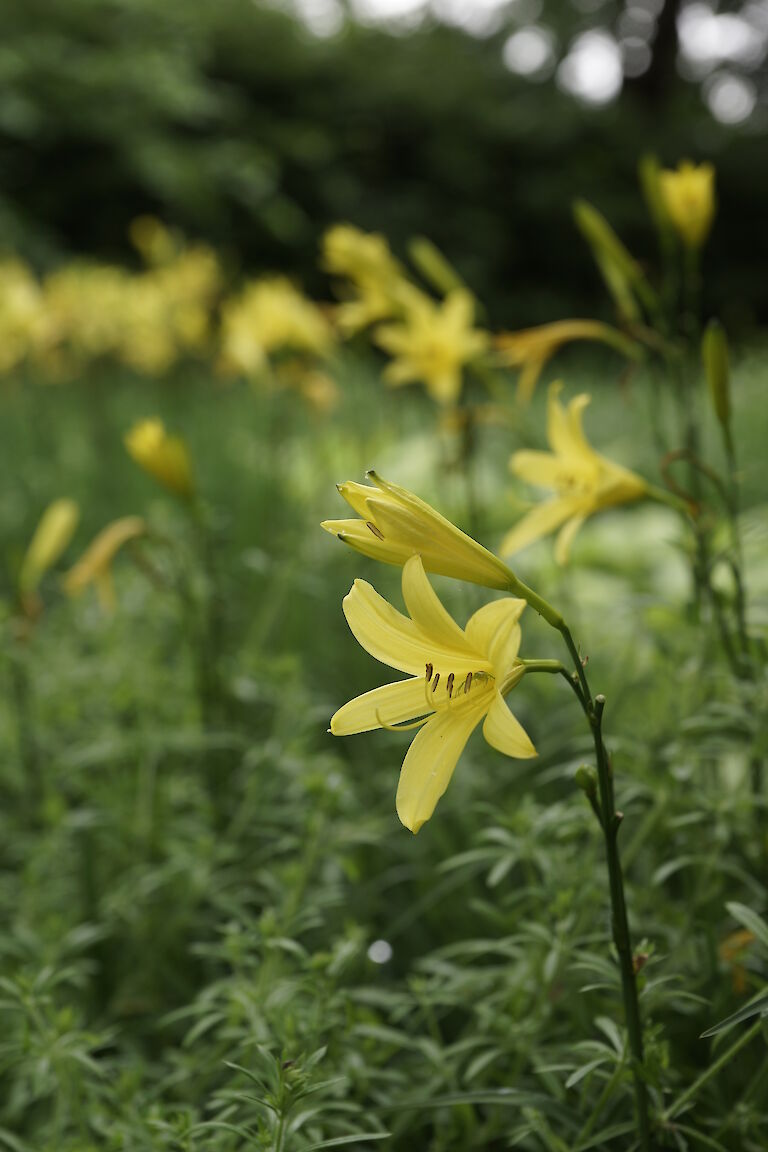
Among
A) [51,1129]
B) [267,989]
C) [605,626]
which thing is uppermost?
[605,626]

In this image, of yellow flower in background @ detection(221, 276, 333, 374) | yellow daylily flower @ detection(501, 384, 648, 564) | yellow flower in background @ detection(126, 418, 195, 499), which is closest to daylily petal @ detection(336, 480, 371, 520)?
yellow daylily flower @ detection(501, 384, 648, 564)

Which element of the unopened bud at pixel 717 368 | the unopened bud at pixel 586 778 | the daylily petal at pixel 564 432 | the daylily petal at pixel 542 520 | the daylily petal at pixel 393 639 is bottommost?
the unopened bud at pixel 586 778

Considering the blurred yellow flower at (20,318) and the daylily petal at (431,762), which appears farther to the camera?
the blurred yellow flower at (20,318)

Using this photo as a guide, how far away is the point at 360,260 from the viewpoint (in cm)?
176

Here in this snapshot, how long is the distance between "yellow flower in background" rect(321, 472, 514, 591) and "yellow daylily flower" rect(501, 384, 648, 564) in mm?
358

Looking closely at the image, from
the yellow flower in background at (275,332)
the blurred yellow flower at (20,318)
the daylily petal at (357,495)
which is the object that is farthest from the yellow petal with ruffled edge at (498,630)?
the blurred yellow flower at (20,318)

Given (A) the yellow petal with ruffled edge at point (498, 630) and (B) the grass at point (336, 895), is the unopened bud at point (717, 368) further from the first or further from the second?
(A) the yellow petal with ruffled edge at point (498, 630)

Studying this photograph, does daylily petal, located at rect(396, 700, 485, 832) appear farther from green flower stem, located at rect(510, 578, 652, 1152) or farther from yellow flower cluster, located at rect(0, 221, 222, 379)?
yellow flower cluster, located at rect(0, 221, 222, 379)

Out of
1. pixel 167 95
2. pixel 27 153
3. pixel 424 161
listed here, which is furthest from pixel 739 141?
pixel 27 153

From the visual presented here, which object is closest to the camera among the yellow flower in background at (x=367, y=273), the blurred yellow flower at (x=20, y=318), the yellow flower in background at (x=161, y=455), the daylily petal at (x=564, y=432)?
the daylily petal at (x=564, y=432)

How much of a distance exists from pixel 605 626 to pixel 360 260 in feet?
2.91

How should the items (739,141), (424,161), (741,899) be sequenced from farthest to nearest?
(739,141) < (424,161) < (741,899)

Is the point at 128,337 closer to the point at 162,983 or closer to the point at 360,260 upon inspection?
the point at 360,260

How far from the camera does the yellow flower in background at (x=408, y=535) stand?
0.74m
